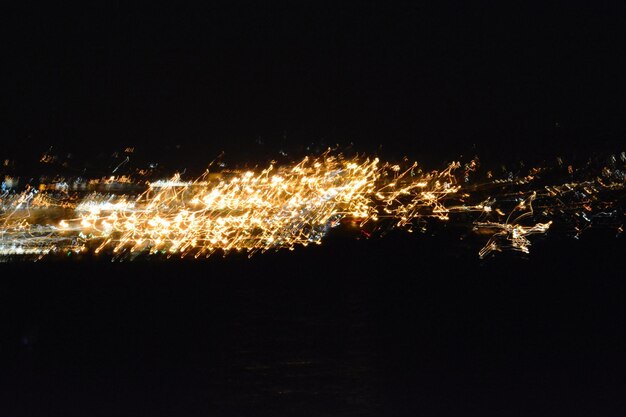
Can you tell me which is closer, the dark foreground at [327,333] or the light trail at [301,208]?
the dark foreground at [327,333]

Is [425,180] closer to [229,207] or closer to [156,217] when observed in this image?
[229,207]

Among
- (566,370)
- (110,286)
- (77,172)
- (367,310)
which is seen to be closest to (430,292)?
(367,310)

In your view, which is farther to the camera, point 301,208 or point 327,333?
point 301,208

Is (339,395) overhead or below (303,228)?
below

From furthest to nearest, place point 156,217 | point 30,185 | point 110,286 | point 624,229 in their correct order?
point 30,185, point 156,217, point 624,229, point 110,286

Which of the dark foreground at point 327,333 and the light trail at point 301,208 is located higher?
the light trail at point 301,208

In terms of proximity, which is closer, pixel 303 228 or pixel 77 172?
pixel 303 228
